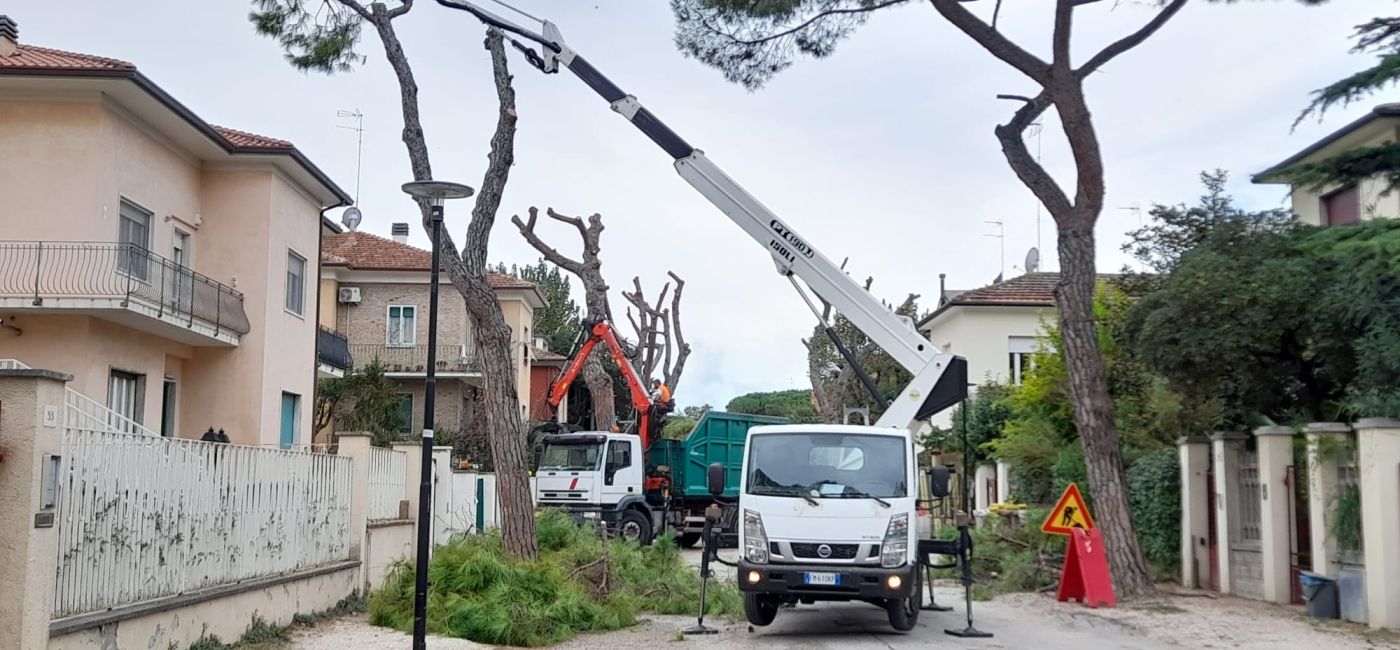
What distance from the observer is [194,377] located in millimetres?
25094

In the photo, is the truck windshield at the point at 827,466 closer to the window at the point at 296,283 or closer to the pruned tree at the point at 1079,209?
the pruned tree at the point at 1079,209

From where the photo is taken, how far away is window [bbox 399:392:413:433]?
140 feet

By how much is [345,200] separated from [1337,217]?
21.2 m

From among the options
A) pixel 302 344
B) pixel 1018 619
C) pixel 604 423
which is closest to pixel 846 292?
pixel 1018 619

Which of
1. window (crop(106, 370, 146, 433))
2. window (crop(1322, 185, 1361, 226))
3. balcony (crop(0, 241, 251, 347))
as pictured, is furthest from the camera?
window (crop(1322, 185, 1361, 226))

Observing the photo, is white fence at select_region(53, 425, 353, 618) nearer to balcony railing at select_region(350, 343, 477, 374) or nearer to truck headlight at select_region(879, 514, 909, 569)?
truck headlight at select_region(879, 514, 909, 569)

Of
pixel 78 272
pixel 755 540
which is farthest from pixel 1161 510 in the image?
pixel 78 272

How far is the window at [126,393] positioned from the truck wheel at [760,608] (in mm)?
12529

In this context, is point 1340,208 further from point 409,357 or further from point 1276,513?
point 409,357

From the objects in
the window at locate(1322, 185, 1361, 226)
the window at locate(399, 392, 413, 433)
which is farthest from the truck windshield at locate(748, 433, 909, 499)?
the window at locate(399, 392, 413, 433)

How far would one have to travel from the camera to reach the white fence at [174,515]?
9547 mm

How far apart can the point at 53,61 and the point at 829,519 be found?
14897mm

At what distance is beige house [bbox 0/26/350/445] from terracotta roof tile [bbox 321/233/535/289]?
15.3 metres

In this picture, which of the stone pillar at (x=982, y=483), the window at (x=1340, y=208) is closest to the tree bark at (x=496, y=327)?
the window at (x=1340, y=208)
